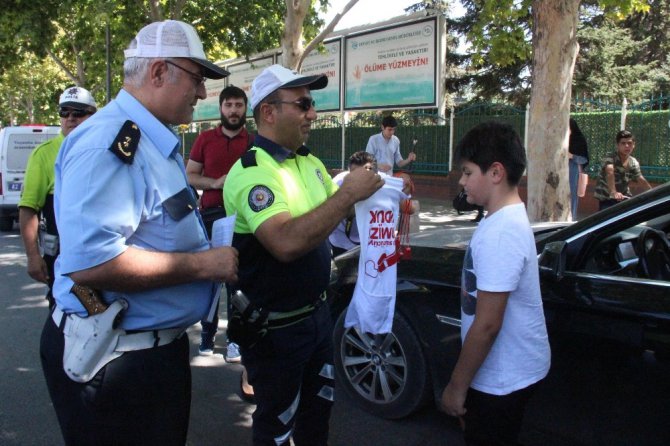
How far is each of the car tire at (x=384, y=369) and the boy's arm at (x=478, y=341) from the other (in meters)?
1.25

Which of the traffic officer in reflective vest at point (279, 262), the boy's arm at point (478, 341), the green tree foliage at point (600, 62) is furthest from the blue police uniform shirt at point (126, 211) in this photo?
the green tree foliage at point (600, 62)

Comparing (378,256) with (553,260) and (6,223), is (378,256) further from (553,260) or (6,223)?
(6,223)

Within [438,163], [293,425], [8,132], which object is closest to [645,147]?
[438,163]

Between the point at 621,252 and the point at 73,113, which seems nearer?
the point at 621,252

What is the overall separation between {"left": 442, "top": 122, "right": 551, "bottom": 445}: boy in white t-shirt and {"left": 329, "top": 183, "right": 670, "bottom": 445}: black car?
0.61 m

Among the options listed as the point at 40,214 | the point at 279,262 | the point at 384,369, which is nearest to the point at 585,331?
the point at 384,369

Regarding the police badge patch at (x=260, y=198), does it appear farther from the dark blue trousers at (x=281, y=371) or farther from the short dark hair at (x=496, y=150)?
the short dark hair at (x=496, y=150)

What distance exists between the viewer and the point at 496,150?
2.04 metres

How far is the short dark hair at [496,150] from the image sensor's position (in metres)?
2.04

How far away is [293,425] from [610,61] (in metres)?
23.7

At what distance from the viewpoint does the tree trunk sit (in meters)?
7.60

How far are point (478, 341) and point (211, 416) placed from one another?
89.3 inches

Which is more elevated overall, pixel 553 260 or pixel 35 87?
pixel 35 87

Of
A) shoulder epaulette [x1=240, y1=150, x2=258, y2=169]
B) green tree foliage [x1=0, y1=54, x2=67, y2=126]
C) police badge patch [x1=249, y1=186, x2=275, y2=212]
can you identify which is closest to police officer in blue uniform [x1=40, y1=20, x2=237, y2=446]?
police badge patch [x1=249, y1=186, x2=275, y2=212]
